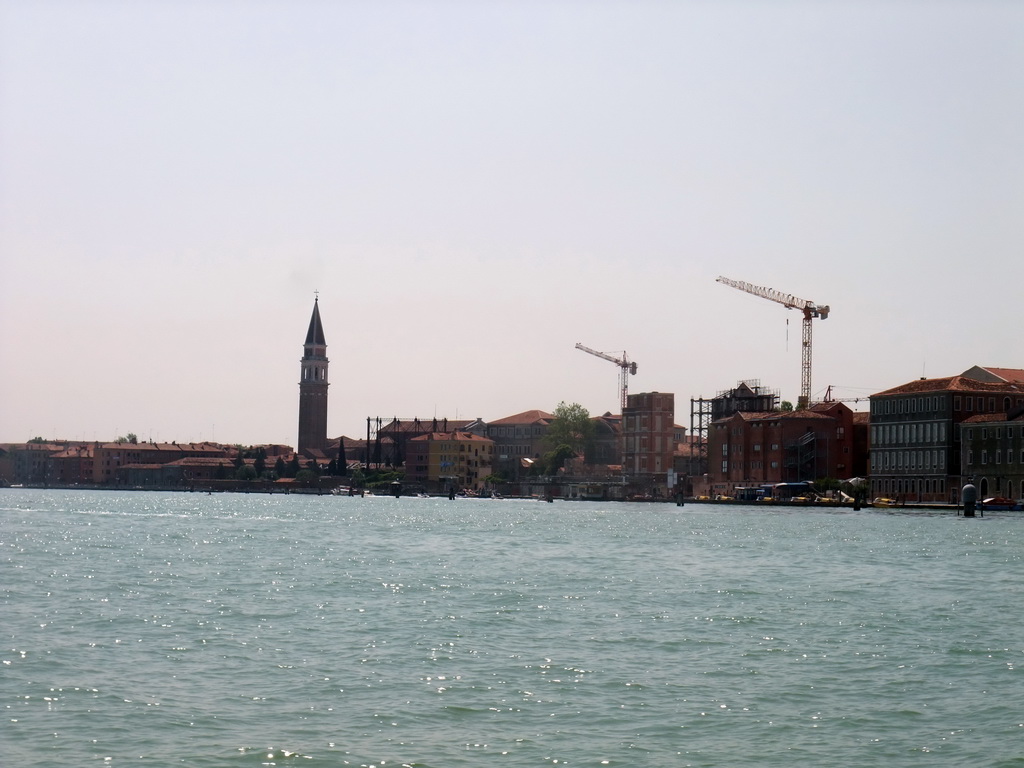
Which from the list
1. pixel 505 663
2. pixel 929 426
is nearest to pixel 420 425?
pixel 929 426

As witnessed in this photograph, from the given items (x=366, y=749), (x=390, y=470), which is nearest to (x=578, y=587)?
(x=366, y=749)

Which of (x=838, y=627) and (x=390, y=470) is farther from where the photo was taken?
(x=390, y=470)

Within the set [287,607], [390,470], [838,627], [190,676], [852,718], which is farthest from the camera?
[390,470]

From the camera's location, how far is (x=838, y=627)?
81.6 feet

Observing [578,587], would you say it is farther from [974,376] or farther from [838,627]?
[974,376]

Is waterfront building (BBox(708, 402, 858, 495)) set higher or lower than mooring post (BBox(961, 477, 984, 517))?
higher

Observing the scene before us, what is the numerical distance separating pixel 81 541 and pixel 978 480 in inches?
2678

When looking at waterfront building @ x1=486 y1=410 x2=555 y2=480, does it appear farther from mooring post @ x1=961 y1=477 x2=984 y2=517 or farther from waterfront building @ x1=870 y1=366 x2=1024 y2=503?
mooring post @ x1=961 y1=477 x2=984 y2=517

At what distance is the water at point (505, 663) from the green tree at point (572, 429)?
129 m

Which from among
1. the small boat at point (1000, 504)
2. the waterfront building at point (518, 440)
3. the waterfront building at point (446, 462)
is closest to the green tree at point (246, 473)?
the waterfront building at point (446, 462)

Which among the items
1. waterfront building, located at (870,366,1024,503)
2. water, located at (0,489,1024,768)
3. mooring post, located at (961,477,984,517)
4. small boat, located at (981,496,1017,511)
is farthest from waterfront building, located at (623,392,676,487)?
water, located at (0,489,1024,768)

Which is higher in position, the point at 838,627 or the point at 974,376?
the point at 974,376

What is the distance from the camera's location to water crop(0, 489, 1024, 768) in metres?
14.8

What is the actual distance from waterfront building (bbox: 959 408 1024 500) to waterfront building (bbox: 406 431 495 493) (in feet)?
264
